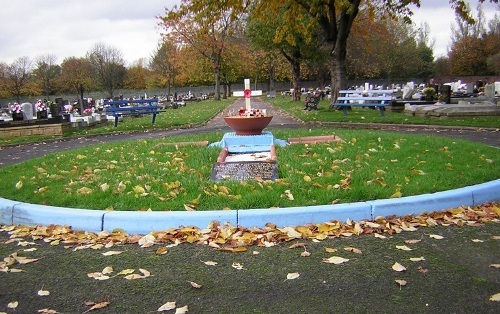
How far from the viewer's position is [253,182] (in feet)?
19.0

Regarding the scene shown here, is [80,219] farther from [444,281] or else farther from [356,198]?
[444,281]

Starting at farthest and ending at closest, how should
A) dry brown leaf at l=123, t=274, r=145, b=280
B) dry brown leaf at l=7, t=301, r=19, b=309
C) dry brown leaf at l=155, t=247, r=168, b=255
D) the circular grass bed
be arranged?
Result: the circular grass bed < dry brown leaf at l=155, t=247, r=168, b=255 < dry brown leaf at l=123, t=274, r=145, b=280 < dry brown leaf at l=7, t=301, r=19, b=309

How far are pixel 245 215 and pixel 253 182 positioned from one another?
122 cm

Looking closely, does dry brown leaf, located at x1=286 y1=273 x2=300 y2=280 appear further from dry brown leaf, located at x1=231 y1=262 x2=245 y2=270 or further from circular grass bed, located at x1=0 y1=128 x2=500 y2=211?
circular grass bed, located at x1=0 y1=128 x2=500 y2=211

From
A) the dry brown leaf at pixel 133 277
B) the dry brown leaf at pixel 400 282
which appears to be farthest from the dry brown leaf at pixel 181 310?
the dry brown leaf at pixel 400 282

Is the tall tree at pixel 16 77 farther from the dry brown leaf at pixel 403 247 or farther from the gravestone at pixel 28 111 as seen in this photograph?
the dry brown leaf at pixel 403 247

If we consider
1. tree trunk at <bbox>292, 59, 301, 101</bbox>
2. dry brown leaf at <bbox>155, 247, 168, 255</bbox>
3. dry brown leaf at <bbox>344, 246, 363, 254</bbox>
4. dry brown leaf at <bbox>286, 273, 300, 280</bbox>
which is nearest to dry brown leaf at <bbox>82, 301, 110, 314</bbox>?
dry brown leaf at <bbox>155, 247, 168, 255</bbox>

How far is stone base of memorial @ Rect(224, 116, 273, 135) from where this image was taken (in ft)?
30.2

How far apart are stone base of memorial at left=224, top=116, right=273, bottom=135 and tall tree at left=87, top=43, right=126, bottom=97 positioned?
50748mm

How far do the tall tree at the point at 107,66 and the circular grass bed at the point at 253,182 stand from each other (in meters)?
52.0

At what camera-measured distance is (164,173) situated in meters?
6.50

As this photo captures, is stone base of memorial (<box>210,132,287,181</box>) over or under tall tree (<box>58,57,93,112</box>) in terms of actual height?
under

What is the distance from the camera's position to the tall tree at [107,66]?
57.8m

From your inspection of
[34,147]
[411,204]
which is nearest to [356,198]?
[411,204]
